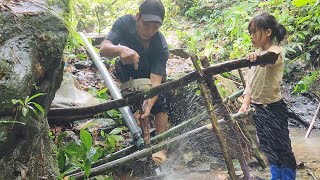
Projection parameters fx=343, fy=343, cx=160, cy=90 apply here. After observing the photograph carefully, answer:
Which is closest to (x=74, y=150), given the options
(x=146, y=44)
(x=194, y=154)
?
(x=194, y=154)

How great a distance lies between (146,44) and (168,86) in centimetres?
170

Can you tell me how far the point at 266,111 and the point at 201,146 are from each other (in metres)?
0.88

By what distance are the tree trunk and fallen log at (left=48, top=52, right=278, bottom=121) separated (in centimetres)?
42

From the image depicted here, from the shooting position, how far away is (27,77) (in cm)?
195

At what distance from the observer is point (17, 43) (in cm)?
204

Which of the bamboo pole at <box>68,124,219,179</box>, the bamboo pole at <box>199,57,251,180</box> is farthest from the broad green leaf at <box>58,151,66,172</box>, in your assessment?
the bamboo pole at <box>199,57,251,180</box>

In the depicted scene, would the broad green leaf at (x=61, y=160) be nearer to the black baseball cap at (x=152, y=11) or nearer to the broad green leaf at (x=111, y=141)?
the broad green leaf at (x=111, y=141)

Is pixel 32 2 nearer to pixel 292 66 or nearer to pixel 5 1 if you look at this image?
pixel 5 1

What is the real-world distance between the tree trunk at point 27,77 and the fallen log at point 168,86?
421mm

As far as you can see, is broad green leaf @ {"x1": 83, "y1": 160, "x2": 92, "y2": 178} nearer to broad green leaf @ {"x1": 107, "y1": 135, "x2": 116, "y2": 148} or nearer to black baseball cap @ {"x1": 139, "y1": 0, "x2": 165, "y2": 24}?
broad green leaf @ {"x1": 107, "y1": 135, "x2": 116, "y2": 148}

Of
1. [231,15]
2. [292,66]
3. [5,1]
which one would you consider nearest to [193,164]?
[5,1]

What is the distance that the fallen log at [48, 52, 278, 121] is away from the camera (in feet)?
7.66

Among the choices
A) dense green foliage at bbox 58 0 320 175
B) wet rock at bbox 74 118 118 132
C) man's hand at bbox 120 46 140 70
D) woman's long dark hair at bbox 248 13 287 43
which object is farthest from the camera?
dense green foliage at bbox 58 0 320 175

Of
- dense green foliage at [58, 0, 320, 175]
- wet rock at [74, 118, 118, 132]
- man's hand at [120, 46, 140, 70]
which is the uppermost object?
dense green foliage at [58, 0, 320, 175]
